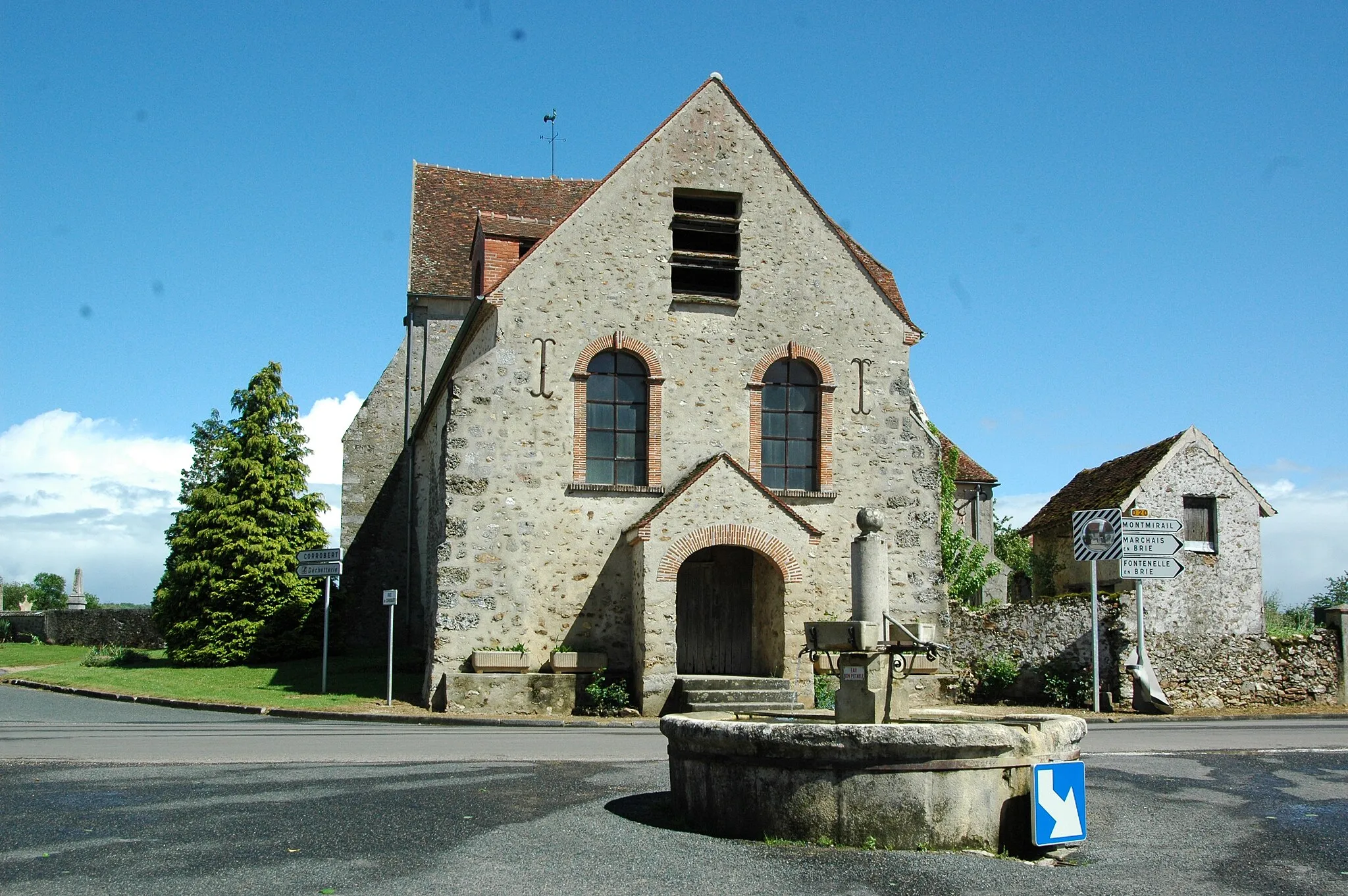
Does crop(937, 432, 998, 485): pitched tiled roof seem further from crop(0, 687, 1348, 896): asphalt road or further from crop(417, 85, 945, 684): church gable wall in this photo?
crop(0, 687, 1348, 896): asphalt road

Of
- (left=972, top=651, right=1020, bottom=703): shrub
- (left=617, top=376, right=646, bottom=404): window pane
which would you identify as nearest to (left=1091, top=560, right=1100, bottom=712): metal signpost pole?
(left=972, top=651, right=1020, bottom=703): shrub

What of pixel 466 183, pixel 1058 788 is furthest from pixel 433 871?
pixel 466 183

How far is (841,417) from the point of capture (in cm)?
2127

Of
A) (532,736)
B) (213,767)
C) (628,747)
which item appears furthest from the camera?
(532,736)

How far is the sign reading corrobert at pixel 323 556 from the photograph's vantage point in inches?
835

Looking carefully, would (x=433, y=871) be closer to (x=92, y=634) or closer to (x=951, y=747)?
(x=951, y=747)

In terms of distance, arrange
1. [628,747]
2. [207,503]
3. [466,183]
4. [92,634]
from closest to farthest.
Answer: [628,747] → [207,503] → [466,183] → [92,634]

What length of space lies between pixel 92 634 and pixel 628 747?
3290 centimetres

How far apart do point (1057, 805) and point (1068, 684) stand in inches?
544

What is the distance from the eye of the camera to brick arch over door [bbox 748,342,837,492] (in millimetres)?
20828

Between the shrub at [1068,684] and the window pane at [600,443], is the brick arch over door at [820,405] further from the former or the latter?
the shrub at [1068,684]

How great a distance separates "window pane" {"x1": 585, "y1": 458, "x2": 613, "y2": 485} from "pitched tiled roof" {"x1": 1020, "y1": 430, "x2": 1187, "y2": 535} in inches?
661

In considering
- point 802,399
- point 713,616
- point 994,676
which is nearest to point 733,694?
point 713,616

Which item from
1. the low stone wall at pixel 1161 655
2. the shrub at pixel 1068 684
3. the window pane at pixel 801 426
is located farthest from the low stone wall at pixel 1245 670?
the window pane at pixel 801 426
